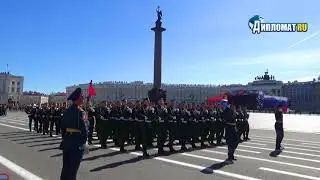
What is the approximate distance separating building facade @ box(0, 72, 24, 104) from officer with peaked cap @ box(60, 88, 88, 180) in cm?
15803

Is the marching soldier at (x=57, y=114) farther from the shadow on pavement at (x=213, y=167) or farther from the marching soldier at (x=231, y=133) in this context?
the shadow on pavement at (x=213, y=167)

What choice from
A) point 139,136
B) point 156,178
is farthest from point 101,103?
point 156,178

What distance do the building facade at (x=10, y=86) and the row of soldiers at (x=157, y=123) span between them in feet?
484

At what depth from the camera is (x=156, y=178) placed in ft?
35.7

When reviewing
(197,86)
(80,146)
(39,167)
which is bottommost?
(39,167)

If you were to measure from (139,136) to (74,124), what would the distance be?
8941 millimetres

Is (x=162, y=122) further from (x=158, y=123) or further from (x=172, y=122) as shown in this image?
(x=172, y=122)

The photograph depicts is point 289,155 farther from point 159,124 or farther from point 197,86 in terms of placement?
point 197,86

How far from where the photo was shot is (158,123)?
16391 mm

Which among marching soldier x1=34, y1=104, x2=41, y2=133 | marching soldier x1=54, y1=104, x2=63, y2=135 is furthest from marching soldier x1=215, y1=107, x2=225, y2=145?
marching soldier x1=34, y1=104, x2=41, y2=133

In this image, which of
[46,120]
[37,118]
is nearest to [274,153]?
[46,120]

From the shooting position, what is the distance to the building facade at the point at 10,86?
162875mm

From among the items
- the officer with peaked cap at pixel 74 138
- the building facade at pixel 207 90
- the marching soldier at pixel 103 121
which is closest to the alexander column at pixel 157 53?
the marching soldier at pixel 103 121

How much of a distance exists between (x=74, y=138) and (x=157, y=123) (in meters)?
8.75
